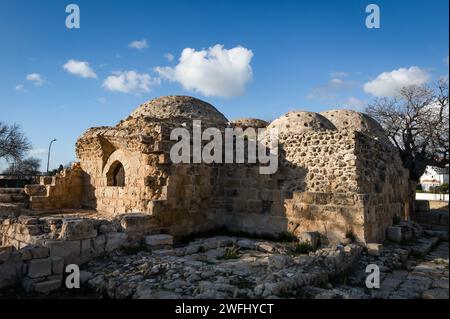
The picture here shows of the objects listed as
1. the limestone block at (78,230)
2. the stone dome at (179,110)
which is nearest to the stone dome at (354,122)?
the stone dome at (179,110)

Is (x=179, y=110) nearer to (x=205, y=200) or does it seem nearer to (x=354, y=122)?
(x=205, y=200)

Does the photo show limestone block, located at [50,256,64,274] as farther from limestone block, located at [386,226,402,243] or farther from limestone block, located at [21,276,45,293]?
limestone block, located at [386,226,402,243]

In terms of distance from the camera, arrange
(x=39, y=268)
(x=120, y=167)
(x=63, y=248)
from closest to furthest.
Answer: (x=39, y=268)
(x=63, y=248)
(x=120, y=167)

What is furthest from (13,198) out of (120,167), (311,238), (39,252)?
(311,238)

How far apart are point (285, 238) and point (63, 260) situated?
14.9 ft

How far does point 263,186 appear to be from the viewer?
8.36 meters

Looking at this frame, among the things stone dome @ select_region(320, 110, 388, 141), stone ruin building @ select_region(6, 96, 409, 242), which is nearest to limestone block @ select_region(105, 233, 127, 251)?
stone ruin building @ select_region(6, 96, 409, 242)

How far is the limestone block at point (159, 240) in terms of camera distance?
650cm

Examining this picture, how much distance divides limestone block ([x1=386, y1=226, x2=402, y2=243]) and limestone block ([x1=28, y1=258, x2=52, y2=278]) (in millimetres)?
6964

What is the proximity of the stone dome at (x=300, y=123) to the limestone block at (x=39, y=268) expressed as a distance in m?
5.98

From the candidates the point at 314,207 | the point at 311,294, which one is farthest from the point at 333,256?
the point at 314,207

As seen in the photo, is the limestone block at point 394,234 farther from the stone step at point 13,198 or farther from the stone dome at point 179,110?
the stone step at point 13,198

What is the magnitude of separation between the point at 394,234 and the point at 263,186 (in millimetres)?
3164

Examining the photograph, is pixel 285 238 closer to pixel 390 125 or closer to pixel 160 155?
pixel 160 155
